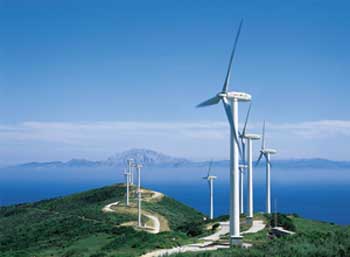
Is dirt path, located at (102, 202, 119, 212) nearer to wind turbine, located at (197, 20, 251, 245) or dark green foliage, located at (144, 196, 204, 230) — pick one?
dark green foliage, located at (144, 196, 204, 230)

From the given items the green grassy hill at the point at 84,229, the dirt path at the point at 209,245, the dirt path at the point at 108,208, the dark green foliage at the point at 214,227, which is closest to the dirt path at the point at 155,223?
the green grassy hill at the point at 84,229

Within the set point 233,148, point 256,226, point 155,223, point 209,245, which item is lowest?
point 155,223

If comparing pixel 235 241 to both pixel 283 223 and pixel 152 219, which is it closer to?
pixel 283 223

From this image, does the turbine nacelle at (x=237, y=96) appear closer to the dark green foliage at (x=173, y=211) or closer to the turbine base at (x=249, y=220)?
the turbine base at (x=249, y=220)

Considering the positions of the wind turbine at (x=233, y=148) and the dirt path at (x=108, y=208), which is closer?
the wind turbine at (x=233, y=148)

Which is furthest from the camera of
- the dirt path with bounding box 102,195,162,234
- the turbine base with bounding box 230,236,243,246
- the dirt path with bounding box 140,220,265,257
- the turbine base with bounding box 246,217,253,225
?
the dirt path with bounding box 102,195,162,234

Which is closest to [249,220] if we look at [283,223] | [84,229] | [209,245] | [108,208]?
[283,223]

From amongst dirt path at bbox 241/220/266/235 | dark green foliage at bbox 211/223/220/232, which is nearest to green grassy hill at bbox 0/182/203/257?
dark green foliage at bbox 211/223/220/232

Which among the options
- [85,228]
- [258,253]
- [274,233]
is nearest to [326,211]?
[85,228]

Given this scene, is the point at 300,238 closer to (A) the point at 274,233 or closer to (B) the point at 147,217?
(A) the point at 274,233
